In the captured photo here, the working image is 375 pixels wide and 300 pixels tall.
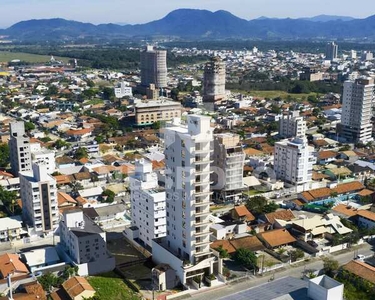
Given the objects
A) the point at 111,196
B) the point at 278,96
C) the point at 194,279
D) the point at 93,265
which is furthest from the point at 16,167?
the point at 278,96

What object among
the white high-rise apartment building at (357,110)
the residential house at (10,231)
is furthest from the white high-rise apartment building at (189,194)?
the white high-rise apartment building at (357,110)

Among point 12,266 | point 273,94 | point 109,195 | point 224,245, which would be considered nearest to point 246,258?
point 224,245

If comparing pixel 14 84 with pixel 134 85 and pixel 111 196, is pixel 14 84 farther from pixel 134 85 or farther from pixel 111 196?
pixel 111 196

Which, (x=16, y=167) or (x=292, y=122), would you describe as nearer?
(x=16, y=167)

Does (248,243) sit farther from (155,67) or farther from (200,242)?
(155,67)

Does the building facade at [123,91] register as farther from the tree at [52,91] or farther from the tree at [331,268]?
the tree at [331,268]

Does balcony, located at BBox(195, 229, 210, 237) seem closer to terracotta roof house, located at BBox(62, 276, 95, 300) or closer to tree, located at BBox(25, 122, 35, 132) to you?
terracotta roof house, located at BBox(62, 276, 95, 300)
